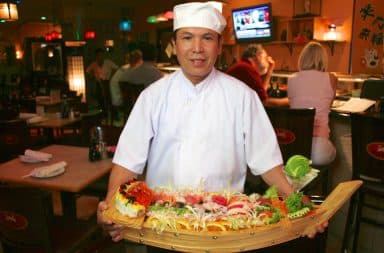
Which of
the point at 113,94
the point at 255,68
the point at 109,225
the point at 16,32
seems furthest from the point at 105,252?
the point at 16,32

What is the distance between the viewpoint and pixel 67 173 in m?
2.40

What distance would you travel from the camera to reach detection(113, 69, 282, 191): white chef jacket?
1.43m

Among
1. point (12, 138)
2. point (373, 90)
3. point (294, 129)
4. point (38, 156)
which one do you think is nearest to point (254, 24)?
point (373, 90)

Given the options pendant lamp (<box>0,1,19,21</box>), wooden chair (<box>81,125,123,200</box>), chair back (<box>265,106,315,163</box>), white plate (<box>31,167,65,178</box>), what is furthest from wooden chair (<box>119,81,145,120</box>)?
white plate (<box>31,167,65,178</box>)

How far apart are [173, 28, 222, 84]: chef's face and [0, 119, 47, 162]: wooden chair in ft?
9.59

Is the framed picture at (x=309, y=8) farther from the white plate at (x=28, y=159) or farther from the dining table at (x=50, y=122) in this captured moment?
the white plate at (x=28, y=159)

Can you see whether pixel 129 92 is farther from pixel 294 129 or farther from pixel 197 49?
pixel 197 49

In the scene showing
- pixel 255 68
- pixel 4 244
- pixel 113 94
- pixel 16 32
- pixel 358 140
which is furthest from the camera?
pixel 16 32

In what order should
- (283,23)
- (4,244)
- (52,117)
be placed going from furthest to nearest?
1. (283,23)
2. (52,117)
3. (4,244)

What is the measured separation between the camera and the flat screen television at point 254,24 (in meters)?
6.02

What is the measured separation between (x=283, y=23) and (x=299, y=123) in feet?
15.7

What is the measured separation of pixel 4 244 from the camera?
79.7 inches

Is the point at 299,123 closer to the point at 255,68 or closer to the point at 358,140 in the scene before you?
the point at 358,140

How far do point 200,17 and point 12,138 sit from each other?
3044mm
